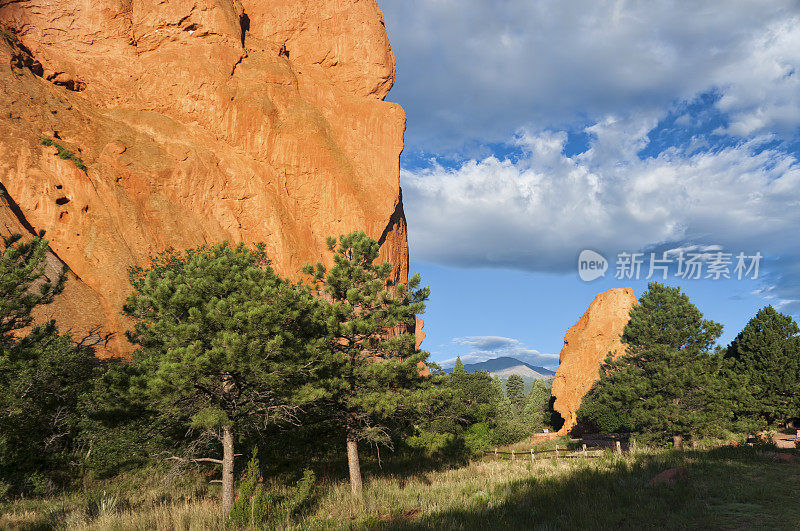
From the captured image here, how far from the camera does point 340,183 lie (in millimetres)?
44156

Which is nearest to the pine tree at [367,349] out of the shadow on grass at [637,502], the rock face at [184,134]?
the shadow on grass at [637,502]

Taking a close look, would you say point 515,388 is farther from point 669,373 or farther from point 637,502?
point 637,502

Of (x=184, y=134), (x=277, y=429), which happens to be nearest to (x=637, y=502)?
(x=277, y=429)

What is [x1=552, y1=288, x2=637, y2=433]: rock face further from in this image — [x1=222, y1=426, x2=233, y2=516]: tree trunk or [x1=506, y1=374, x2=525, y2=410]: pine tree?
[x1=222, y1=426, x2=233, y2=516]: tree trunk

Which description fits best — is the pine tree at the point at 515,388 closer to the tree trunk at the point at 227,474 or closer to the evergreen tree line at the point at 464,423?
the evergreen tree line at the point at 464,423

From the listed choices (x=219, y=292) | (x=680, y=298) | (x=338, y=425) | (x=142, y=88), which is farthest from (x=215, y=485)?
(x=142, y=88)

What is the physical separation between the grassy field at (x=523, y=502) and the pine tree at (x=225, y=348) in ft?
9.34

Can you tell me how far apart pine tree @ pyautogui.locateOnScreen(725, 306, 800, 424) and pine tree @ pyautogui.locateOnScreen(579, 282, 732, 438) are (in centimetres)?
709

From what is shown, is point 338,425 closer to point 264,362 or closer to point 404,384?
point 404,384

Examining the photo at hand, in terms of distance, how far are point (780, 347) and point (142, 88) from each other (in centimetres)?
6314

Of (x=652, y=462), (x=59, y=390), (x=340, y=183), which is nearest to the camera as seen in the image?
(x=652, y=462)

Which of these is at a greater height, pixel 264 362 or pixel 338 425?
pixel 264 362

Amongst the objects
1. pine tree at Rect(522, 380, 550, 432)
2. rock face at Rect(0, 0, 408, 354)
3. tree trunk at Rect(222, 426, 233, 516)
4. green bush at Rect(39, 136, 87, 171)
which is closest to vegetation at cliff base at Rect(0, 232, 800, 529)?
tree trunk at Rect(222, 426, 233, 516)

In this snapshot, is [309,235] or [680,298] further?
[309,235]
